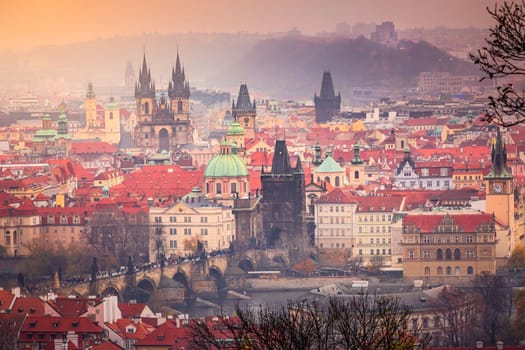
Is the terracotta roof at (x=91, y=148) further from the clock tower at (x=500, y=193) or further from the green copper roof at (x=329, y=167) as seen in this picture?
the clock tower at (x=500, y=193)

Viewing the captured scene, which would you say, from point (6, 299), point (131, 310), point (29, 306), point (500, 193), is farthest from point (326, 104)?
point (29, 306)

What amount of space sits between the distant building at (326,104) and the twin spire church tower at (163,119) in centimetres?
1647

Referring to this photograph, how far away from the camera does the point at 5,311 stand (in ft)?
119

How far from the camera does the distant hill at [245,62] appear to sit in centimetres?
11181

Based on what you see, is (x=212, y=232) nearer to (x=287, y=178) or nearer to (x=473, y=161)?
(x=287, y=178)

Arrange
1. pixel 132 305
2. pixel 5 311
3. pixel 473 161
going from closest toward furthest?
1. pixel 5 311
2. pixel 132 305
3. pixel 473 161

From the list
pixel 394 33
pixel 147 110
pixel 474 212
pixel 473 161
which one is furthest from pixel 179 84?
pixel 474 212

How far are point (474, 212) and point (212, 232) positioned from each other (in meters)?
7.16

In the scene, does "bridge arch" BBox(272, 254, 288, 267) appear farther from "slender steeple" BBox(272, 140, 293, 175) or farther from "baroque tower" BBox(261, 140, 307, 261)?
"slender steeple" BBox(272, 140, 293, 175)

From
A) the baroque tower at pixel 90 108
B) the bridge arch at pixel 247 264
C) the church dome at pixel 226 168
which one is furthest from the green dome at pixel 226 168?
the baroque tower at pixel 90 108

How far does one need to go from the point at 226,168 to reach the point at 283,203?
264 cm

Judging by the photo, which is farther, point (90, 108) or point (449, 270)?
point (90, 108)

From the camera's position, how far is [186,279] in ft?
173

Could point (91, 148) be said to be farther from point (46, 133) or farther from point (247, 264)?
point (247, 264)
